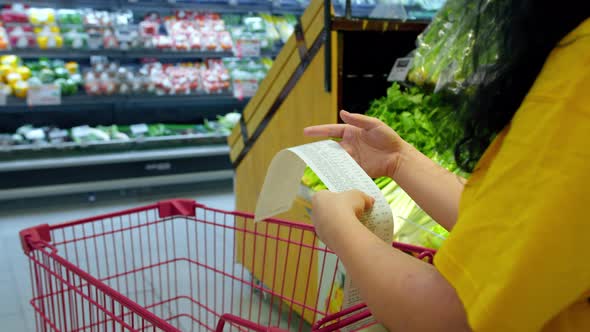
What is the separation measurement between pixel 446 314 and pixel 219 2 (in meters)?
4.57

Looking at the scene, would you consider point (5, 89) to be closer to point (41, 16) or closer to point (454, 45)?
point (41, 16)

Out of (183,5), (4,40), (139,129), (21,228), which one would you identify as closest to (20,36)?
(4,40)

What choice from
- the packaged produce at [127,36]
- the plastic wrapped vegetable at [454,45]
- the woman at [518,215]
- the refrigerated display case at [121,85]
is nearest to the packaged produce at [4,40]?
the refrigerated display case at [121,85]

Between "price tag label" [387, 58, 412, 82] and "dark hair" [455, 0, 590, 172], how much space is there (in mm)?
1370

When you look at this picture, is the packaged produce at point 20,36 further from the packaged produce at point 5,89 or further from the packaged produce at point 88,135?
the packaged produce at point 88,135

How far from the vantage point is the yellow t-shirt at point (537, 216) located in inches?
22.1

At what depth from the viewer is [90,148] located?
14.0 ft

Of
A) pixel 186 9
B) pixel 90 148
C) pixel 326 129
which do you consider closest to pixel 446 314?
pixel 326 129

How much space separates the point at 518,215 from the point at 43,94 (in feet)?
13.5

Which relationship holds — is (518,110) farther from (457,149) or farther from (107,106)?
(107,106)

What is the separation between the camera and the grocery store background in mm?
4074

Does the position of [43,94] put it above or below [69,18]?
below

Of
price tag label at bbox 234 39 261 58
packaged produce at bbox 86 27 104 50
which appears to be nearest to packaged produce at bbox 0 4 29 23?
packaged produce at bbox 86 27 104 50

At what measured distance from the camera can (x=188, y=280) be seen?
2.83m
